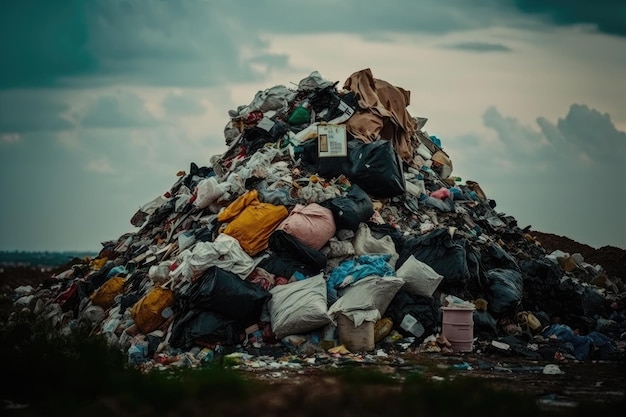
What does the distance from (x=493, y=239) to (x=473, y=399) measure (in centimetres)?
640

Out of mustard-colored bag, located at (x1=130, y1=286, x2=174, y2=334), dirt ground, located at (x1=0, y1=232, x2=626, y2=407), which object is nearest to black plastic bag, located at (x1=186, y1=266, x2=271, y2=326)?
mustard-colored bag, located at (x1=130, y1=286, x2=174, y2=334)

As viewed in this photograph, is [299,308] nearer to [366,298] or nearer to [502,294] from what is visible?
[366,298]

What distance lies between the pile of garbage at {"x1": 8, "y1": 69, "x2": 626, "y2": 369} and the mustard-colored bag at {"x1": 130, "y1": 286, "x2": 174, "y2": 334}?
0.04 ft

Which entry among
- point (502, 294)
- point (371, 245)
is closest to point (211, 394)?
point (371, 245)

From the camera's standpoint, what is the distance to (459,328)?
794 cm

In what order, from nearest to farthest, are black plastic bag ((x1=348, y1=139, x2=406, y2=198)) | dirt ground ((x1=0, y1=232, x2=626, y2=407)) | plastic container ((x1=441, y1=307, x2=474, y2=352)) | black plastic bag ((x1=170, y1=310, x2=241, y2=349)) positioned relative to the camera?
dirt ground ((x1=0, y1=232, x2=626, y2=407)) < black plastic bag ((x1=170, y1=310, x2=241, y2=349)) < plastic container ((x1=441, y1=307, x2=474, y2=352)) < black plastic bag ((x1=348, y1=139, x2=406, y2=198))

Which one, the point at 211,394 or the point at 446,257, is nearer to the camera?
the point at 211,394

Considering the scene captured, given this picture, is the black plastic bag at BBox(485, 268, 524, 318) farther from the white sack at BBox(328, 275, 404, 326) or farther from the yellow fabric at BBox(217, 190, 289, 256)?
the yellow fabric at BBox(217, 190, 289, 256)

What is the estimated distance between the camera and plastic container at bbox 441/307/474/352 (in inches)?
312

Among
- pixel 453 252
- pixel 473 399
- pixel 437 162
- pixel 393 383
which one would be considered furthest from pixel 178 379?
pixel 437 162

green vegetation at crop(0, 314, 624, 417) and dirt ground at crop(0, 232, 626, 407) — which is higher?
green vegetation at crop(0, 314, 624, 417)

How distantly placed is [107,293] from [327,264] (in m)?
2.72

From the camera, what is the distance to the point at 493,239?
1087cm

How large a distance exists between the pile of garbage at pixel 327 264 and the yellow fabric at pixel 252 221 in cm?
2
